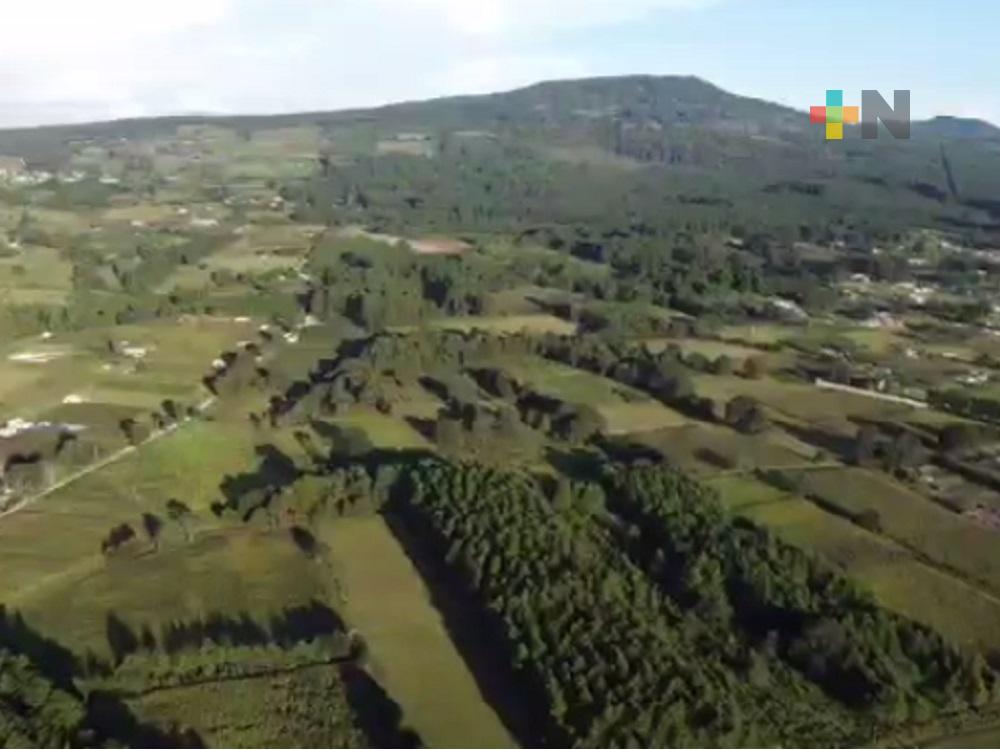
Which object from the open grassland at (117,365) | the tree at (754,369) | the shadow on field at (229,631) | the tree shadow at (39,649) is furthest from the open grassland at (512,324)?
the tree shadow at (39,649)

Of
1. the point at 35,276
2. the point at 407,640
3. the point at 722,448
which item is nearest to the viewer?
the point at 407,640

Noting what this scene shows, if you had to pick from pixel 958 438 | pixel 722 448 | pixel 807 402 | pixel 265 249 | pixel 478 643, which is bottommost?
pixel 478 643

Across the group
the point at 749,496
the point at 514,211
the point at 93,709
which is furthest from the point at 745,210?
the point at 93,709

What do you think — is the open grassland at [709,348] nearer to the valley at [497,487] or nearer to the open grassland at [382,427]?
the valley at [497,487]

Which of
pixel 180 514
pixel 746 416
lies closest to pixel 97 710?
pixel 180 514

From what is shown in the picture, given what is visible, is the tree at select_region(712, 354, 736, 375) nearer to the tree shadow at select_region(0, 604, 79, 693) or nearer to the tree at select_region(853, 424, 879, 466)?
the tree at select_region(853, 424, 879, 466)

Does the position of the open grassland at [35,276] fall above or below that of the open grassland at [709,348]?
above

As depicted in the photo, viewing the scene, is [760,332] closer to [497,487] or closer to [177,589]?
[497,487]

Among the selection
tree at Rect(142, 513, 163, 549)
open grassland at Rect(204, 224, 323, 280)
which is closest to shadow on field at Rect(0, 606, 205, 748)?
tree at Rect(142, 513, 163, 549)
